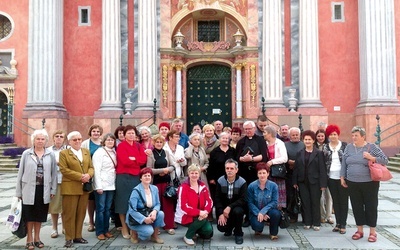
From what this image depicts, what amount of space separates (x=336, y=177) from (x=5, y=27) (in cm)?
1775

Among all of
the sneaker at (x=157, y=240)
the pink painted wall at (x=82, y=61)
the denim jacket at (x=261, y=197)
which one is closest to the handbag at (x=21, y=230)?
the sneaker at (x=157, y=240)

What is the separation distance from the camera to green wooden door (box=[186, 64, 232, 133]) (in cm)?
2059

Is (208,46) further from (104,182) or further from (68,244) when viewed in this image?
(68,244)

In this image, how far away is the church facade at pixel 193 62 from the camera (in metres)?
18.6

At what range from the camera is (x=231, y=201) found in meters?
7.06

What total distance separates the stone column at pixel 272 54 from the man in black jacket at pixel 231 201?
39.2 ft

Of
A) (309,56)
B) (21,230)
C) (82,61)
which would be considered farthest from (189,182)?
(82,61)

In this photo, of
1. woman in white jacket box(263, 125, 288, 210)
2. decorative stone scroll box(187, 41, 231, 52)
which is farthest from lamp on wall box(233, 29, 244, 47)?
woman in white jacket box(263, 125, 288, 210)

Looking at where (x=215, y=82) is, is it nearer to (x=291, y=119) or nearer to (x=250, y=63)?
(x=250, y=63)

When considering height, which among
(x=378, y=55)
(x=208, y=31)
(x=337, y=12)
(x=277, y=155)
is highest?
(x=337, y=12)

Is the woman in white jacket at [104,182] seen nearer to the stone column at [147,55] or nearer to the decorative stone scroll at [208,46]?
the stone column at [147,55]

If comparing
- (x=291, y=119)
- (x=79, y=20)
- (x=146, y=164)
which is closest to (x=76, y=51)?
(x=79, y=20)

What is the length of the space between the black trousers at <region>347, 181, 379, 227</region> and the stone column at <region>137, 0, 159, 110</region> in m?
12.9

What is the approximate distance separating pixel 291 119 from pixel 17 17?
42.3 ft
